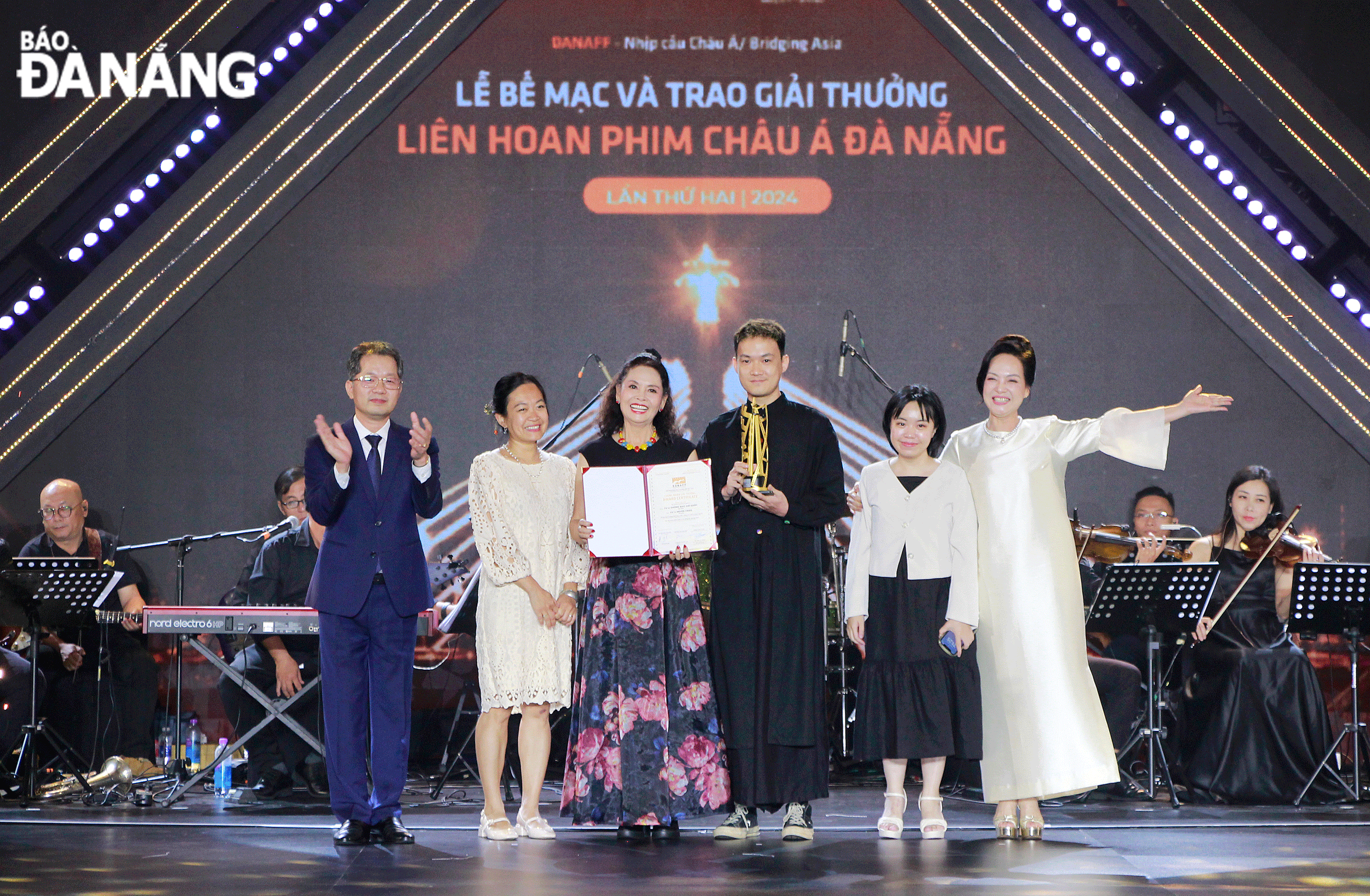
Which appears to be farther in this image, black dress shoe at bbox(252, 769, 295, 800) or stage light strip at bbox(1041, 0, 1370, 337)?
stage light strip at bbox(1041, 0, 1370, 337)

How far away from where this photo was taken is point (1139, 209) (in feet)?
25.0

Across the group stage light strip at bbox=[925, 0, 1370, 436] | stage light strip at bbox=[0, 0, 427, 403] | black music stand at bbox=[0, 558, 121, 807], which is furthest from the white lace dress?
stage light strip at bbox=[925, 0, 1370, 436]

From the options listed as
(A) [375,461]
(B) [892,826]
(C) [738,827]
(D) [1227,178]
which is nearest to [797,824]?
(C) [738,827]

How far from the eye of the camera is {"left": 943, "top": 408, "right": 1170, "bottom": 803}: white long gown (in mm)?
4430

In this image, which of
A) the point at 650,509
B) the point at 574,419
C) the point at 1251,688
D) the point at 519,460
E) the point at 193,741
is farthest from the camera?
the point at 574,419

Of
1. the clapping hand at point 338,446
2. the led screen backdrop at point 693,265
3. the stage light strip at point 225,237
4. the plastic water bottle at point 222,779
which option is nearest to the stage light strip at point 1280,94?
the led screen backdrop at point 693,265

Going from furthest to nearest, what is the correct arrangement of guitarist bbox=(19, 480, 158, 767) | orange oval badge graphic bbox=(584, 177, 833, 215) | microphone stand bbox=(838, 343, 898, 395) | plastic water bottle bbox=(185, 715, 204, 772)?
1. orange oval badge graphic bbox=(584, 177, 833, 215)
2. microphone stand bbox=(838, 343, 898, 395)
3. plastic water bottle bbox=(185, 715, 204, 772)
4. guitarist bbox=(19, 480, 158, 767)

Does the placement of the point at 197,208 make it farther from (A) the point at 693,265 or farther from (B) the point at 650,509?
(B) the point at 650,509

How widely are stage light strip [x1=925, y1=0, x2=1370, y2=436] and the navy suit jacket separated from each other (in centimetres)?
462

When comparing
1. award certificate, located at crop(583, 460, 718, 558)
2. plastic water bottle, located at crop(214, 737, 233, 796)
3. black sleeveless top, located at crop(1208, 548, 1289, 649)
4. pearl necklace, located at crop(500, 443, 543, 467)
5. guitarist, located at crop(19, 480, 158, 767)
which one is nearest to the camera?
award certificate, located at crop(583, 460, 718, 558)

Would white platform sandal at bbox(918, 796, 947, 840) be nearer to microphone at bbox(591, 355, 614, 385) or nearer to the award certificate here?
the award certificate

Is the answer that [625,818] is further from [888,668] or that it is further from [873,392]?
[873,392]

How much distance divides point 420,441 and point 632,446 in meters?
0.69

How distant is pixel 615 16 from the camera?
7684mm
